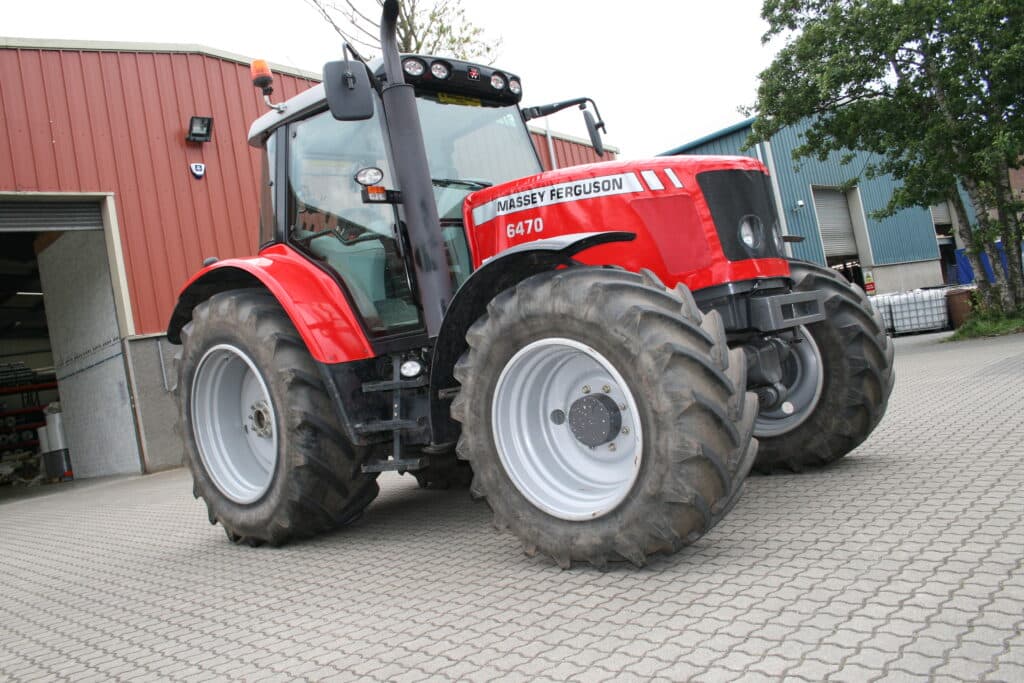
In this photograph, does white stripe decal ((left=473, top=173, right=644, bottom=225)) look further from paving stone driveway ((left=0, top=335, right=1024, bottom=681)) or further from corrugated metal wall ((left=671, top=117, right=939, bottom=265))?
corrugated metal wall ((left=671, top=117, right=939, bottom=265))

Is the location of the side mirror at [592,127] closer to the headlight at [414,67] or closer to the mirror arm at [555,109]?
the mirror arm at [555,109]

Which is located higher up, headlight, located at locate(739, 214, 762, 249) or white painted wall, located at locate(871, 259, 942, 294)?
white painted wall, located at locate(871, 259, 942, 294)

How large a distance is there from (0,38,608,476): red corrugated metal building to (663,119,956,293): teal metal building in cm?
1569

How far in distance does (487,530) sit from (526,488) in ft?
3.03

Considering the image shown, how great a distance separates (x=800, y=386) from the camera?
446 cm

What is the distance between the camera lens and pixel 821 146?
52.1 feet

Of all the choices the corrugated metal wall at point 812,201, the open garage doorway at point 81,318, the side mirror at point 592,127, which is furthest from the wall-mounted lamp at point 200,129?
the corrugated metal wall at point 812,201

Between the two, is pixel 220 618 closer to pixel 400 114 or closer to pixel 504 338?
pixel 504 338

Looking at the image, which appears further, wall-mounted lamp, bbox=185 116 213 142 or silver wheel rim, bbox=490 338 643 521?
wall-mounted lamp, bbox=185 116 213 142

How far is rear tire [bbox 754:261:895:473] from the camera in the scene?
4.28 meters

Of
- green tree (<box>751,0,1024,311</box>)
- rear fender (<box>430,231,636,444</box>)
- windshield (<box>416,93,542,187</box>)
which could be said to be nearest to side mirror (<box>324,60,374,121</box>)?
windshield (<box>416,93,542,187</box>)

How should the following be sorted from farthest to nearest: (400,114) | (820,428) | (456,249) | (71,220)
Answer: (71,220) → (820,428) → (456,249) → (400,114)

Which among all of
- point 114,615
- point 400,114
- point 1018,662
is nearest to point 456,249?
point 400,114

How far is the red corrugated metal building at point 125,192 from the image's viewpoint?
10430 millimetres
